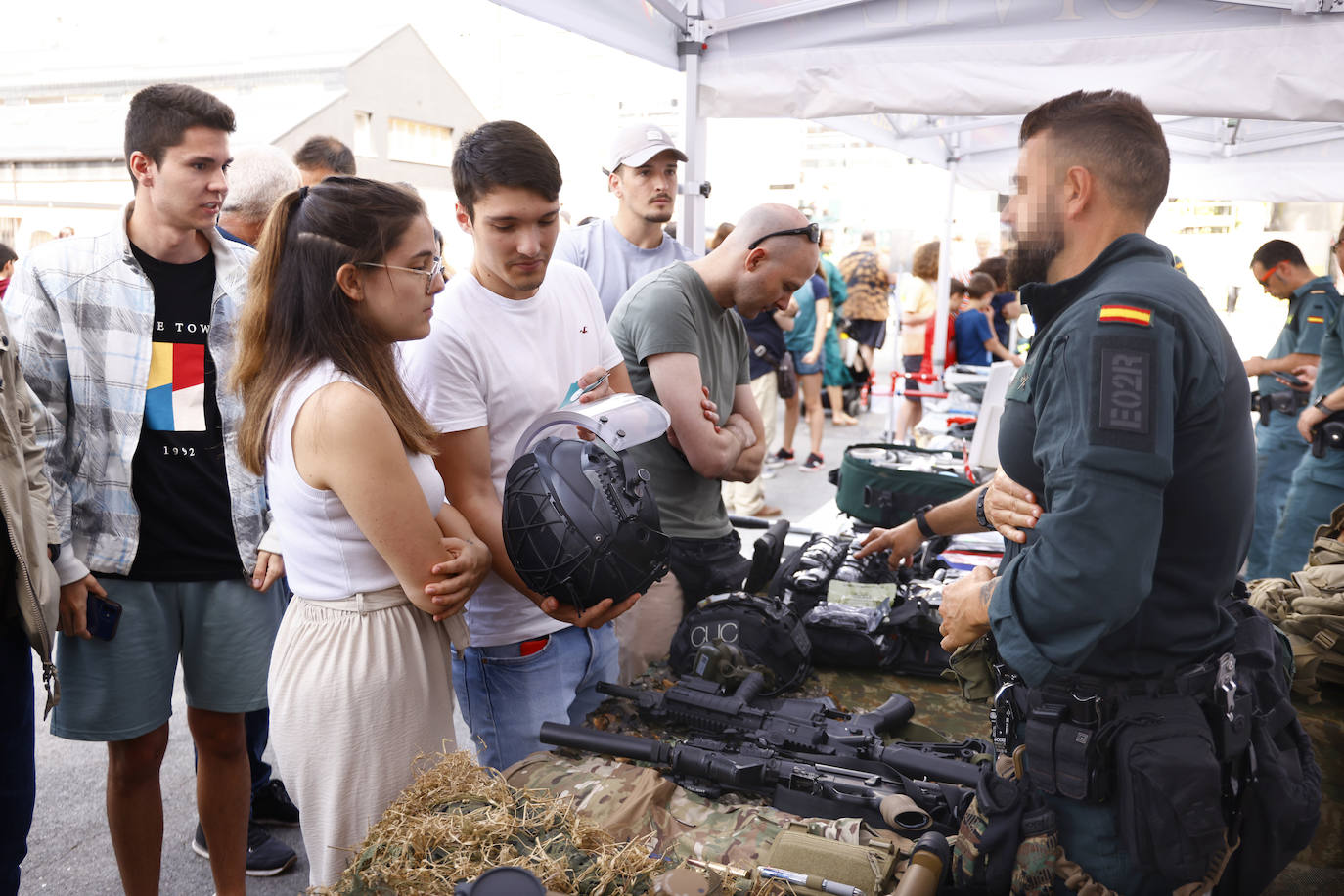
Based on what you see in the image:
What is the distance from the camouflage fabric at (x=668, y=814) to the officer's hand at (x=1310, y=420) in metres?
3.90

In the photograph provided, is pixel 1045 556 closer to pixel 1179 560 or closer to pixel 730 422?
pixel 1179 560

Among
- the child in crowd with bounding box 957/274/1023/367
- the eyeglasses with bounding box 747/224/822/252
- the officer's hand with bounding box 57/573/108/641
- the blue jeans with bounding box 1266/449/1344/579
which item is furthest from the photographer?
the child in crowd with bounding box 957/274/1023/367

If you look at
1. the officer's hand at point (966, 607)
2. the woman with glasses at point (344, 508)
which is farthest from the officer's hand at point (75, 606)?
the officer's hand at point (966, 607)

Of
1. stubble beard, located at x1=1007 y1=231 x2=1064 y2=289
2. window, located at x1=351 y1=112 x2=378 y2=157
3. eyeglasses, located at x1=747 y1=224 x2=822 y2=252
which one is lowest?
stubble beard, located at x1=1007 y1=231 x2=1064 y2=289

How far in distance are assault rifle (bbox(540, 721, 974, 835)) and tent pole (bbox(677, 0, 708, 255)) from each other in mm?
2726

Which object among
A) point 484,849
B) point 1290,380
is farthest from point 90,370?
point 1290,380

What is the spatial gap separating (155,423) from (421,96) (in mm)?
20046

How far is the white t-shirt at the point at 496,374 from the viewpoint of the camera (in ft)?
6.17

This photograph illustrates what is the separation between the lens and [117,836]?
231 centimetres

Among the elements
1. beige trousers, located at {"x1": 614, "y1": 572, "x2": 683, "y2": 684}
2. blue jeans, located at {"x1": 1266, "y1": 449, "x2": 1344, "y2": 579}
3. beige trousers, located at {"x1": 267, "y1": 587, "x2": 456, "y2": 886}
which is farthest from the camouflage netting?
blue jeans, located at {"x1": 1266, "y1": 449, "x2": 1344, "y2": 579}

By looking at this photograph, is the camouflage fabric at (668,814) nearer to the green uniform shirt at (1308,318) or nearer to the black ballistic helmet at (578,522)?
the black ballistic helmet at (578,522)

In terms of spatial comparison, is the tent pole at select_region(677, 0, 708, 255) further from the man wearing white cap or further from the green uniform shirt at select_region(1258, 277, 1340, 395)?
the green uniform shirt at select_region(1258, 277, 1340, 395)

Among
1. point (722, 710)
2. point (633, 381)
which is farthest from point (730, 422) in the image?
point (722, 710)

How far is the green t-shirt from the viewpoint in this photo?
239cm
